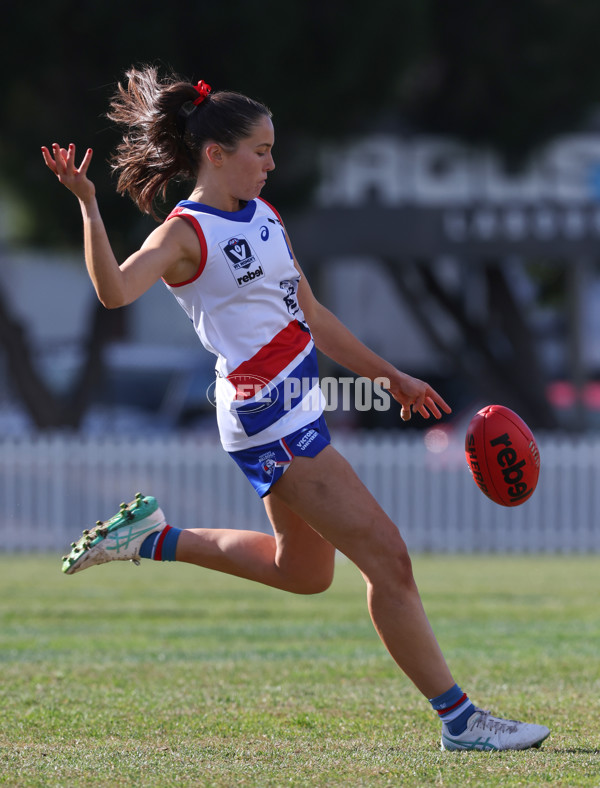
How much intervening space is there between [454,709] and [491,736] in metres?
0.14

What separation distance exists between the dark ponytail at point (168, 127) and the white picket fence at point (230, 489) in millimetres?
10301

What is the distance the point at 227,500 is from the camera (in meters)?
14.7

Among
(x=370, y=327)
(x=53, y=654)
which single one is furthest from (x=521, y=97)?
(x=53, y=654)

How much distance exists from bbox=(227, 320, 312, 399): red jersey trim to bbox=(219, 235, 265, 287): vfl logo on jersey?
0.72 feet

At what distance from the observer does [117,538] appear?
14.2 feet

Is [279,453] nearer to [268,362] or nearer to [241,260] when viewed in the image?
[268,362]

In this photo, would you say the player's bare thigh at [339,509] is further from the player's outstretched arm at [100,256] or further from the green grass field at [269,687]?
the player's outstretched arm at [100,256]

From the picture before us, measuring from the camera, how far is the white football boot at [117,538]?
429 cm

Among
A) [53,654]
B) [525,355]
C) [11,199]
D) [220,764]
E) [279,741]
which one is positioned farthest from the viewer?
[525,355]

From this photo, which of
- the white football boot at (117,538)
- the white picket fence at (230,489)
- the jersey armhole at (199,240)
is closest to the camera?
the jersey armhole at (199,240)

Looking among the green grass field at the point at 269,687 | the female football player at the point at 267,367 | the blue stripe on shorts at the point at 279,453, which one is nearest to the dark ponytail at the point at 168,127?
the female football player at the point at 267,367

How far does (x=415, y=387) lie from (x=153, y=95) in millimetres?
1350

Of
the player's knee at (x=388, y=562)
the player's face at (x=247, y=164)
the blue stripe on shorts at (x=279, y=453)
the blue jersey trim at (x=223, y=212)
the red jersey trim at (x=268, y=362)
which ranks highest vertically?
the player's face at (x=247, y=164)

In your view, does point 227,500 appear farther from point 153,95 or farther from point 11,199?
point 153,95
